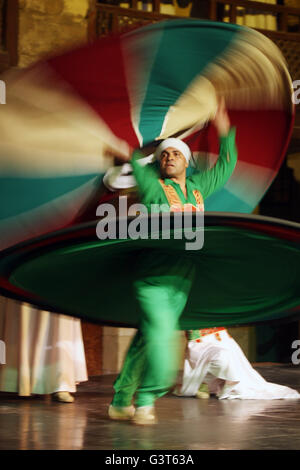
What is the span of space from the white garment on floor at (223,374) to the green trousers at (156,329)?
1.44 metres

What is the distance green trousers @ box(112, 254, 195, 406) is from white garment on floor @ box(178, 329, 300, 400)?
4.71ft

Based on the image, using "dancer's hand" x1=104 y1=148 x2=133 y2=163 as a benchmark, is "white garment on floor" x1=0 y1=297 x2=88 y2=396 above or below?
below

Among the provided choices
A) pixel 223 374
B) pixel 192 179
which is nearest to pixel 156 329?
pixel 192 179

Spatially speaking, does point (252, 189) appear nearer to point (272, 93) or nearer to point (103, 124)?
point (272, 93)

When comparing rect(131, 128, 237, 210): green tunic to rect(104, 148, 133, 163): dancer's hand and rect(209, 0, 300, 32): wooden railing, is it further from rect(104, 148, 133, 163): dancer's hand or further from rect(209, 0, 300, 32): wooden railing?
rect(209, 0, 300, 32): wooden railing

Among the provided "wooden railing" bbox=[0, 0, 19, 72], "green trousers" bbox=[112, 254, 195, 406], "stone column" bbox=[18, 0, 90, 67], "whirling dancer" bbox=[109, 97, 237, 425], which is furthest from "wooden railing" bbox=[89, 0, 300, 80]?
"green trousers" bbox=[112, 254, 195, 406]

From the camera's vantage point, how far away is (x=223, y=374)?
5859 millimetres

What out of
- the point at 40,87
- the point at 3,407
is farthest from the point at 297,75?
the point at 3,407

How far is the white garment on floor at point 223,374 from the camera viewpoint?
19.0 ft

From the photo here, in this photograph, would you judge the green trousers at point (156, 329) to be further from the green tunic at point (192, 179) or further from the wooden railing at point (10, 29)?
the wooden railing at point (10, 29)

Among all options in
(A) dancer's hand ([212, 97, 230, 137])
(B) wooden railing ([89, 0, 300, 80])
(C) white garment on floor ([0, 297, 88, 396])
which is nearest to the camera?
(A) dancer's hand ([212, 97, 230, 137])

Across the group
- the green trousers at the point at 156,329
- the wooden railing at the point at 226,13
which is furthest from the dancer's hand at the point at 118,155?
the wooden railing at the point at 226,13

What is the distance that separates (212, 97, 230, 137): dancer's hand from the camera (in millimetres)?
4973

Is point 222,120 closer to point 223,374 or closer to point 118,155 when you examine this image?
point 118,155
